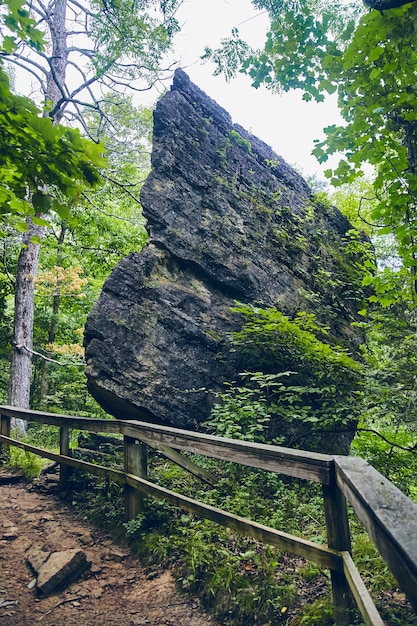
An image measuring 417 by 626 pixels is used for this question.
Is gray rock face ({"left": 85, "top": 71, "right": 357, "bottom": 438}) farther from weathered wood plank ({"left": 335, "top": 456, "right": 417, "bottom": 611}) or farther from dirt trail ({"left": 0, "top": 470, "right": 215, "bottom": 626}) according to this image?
Result: weathered wood plank ({"left": 335, "top": 456, "right": 417, "bottom": 611})

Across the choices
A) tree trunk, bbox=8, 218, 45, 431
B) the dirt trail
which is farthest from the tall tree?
the dirt trail

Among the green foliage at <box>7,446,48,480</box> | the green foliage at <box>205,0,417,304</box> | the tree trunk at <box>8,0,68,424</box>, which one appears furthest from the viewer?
the tree trunk at <box>8,0,68,424</box>

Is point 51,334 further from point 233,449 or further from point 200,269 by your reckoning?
point 233,449

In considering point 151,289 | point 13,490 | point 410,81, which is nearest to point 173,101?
point 151,289

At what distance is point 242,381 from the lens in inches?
228

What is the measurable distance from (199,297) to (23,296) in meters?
4.68

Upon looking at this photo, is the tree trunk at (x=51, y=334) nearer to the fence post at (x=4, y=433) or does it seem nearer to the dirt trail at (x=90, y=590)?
the fence post at (x=4, y=433)

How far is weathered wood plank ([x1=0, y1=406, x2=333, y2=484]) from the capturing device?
217 centimetres

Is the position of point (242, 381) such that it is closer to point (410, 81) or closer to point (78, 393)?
point (410, 81)

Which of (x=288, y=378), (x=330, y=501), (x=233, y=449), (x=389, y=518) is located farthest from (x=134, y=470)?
(x=389, y=518)

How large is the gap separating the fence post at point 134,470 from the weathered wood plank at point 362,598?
7.42 feet

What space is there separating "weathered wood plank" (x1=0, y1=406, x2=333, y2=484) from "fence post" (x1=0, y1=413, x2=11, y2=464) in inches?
106

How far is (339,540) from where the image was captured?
6.77 ft

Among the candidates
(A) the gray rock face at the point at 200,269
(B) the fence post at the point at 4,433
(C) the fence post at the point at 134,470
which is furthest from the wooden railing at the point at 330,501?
(B) the fence post at the point at 4,433
